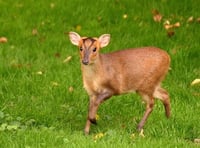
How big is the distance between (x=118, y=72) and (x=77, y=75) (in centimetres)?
178

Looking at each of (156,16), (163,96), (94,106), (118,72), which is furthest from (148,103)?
(156,16)

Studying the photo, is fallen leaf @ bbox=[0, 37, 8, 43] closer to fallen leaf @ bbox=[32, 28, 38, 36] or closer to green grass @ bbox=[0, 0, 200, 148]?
green grass @ bbox=[0, 0, 200, 148]

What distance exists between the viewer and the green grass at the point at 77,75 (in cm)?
692

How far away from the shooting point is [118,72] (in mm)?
7438

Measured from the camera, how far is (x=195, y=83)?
8.82 m

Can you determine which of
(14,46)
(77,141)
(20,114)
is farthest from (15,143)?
(14,46)

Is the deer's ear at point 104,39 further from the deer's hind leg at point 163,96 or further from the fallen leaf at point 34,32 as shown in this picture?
the fallen leaf at point 34,32

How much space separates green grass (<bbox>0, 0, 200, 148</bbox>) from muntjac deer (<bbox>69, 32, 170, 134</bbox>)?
33 centimetres

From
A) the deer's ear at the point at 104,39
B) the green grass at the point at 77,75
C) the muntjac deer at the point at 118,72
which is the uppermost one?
the deer's ear at the point at 104,39

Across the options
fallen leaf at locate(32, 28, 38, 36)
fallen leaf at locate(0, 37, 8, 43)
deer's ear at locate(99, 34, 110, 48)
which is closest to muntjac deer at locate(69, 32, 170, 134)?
deer's ear at locate(99, 34, 110, 48)

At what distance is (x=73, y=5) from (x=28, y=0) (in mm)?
866

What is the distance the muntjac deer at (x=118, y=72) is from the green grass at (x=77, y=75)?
1.09ft

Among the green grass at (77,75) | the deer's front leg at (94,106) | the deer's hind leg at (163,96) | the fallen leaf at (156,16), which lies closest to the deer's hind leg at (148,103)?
the green grass at (77,75)

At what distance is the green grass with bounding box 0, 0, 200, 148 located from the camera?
6.92 m
